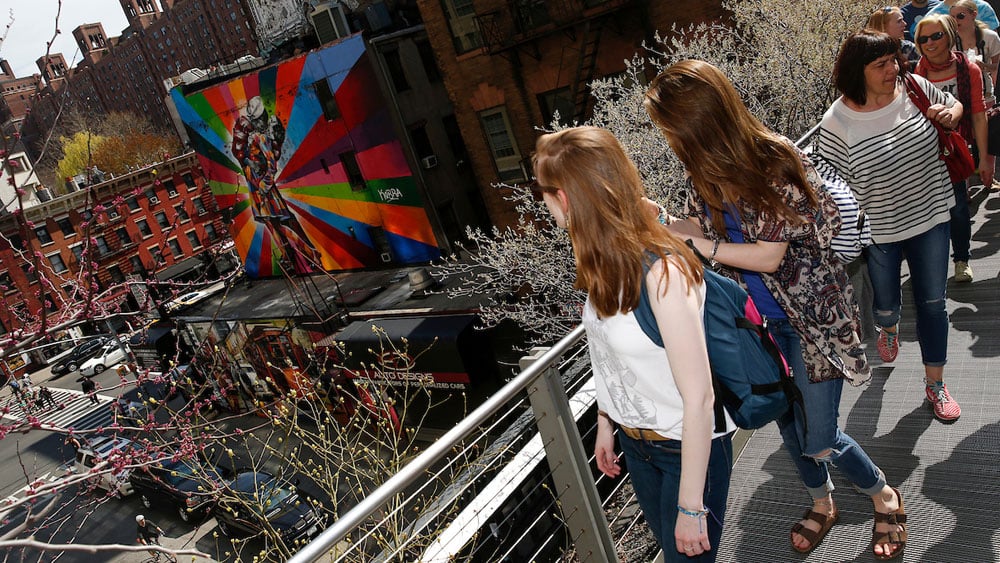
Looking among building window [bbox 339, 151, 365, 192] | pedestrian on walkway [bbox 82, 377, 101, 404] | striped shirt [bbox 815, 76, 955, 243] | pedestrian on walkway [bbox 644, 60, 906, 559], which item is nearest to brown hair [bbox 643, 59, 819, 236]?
pedestrian on walkway [bbox 644, 60, 906, 559]

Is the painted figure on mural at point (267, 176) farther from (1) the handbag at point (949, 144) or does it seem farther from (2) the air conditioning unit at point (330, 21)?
(1) the handbag at point (949, 144)

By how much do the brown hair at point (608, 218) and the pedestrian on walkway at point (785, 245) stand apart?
414mm

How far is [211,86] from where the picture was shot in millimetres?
25953

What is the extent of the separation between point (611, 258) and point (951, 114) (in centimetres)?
230

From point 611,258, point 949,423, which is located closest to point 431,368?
point 949,423

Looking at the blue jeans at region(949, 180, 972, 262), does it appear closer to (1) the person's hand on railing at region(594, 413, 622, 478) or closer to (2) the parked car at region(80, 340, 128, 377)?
(1) the person's hand on railing at region(594, 413, 622, 478)

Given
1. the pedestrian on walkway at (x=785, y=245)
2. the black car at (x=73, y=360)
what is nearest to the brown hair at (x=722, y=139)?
the pedestrian on walkway at (x=785, y=245)

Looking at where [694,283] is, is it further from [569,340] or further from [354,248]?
[354,248]

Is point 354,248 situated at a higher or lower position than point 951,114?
lower

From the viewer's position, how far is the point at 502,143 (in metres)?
18.0

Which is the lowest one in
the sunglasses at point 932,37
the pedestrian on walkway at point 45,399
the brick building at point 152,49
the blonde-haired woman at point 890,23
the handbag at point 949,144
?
the pedestrian on walkway at point 45,399

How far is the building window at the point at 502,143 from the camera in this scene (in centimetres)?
→ 1753

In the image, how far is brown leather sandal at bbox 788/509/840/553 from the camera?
8.70 feet

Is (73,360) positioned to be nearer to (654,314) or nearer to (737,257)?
(737,257)
